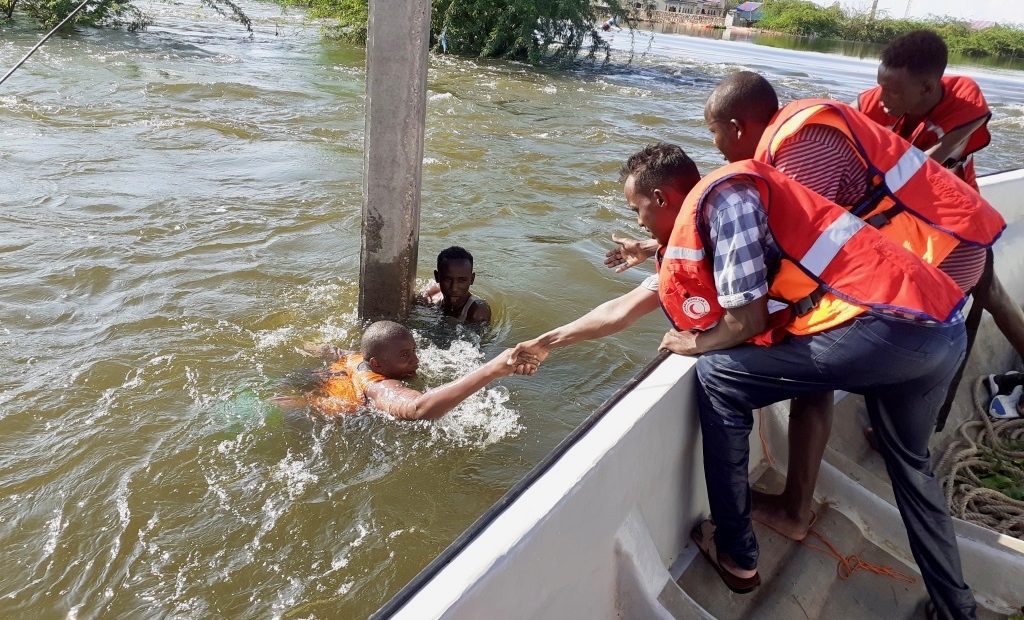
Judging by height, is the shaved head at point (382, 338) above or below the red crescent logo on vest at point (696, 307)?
below

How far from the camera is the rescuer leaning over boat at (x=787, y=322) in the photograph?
201 centimetres

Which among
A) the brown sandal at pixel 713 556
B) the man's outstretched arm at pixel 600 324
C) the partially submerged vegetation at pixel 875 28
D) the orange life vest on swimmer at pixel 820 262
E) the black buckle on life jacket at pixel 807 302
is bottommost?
the brown sandal at pixel 713 556

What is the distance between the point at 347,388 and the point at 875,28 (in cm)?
6346

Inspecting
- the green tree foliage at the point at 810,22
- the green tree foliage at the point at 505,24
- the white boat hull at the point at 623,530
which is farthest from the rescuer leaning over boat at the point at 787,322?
the green tree foliage at the point at 810,22

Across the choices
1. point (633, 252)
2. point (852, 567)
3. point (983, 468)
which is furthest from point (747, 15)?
point (852, 567)

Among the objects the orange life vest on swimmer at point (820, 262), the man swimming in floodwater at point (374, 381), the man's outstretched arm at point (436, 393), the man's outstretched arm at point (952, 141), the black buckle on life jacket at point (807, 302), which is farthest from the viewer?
the man swimming in floodwater at point (374, 381)

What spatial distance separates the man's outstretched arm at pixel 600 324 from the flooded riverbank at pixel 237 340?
0.96 meters

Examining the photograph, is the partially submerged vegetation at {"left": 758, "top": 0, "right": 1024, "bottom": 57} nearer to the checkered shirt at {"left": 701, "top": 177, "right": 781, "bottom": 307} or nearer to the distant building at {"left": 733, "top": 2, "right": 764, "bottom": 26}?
the distant building at {"left": 733, "top": 2, "right": 764, "bottom": 26}

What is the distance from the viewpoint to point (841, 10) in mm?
62219

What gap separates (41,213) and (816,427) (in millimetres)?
6075

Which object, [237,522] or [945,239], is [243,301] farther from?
[945,239]

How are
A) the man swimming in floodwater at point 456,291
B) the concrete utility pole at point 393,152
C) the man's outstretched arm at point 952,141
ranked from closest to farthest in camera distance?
the man's outstretched arm at point 952,141 < the concrete utility pole at point 393,152 < the man swimming in floodwater at point 456,291

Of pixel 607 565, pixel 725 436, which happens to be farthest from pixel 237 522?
pixel 725 436

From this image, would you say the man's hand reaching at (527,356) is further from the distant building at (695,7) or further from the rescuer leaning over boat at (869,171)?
the distant building at (695,7)
